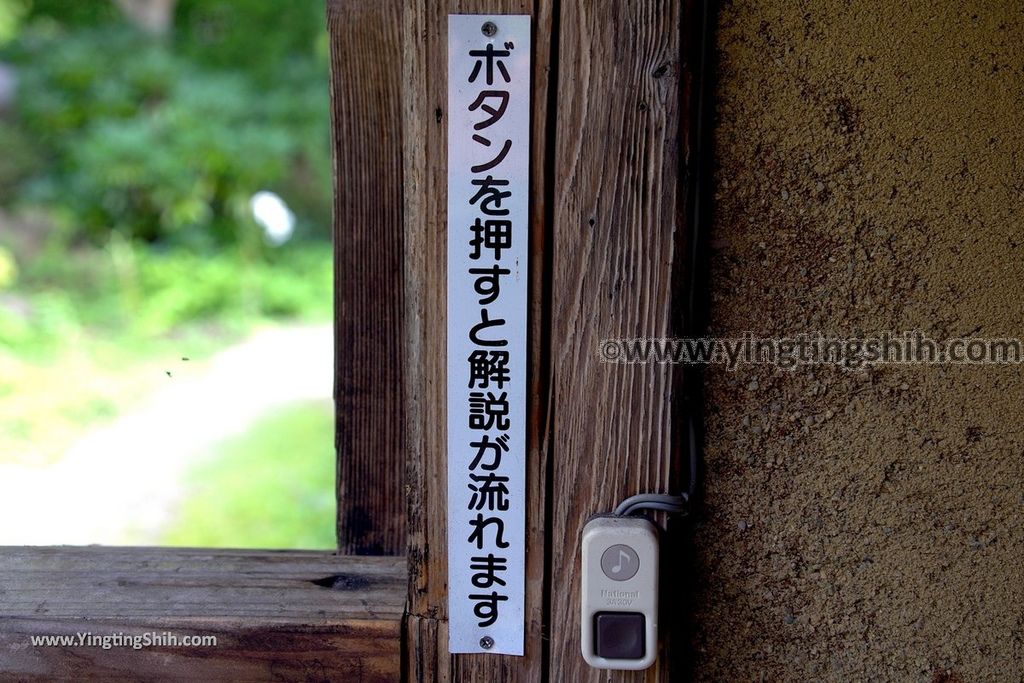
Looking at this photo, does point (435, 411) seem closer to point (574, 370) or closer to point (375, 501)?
point (574, 370)

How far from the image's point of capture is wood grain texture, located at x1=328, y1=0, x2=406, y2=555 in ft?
3.94

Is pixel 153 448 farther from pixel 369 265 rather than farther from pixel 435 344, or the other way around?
pixel 435 344

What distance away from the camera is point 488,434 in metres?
0.98

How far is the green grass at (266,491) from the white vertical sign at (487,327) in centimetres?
270

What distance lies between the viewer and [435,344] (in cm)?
98

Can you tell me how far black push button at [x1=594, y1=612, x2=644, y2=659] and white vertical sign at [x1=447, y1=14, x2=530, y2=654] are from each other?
0.10 meters

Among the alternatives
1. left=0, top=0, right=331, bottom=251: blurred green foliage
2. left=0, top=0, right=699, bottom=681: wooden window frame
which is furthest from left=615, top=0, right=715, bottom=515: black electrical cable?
left=0, top=0, right=331, bottom=251: blurred green foliage

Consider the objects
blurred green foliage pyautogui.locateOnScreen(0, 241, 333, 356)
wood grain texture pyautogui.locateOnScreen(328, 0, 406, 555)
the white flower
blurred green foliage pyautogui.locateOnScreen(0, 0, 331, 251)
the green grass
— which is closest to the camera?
wood grain texture pyautogui.locateOnScreen(328, 0, 406, 555)

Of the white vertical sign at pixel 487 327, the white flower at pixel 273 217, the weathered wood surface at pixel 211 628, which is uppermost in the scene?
the white vertical sign at pixel 487 327

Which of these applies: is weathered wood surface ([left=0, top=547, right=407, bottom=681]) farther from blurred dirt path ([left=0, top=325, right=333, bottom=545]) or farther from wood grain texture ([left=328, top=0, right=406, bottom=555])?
blurred dirt path ([left=0, top=325, right=333, bottom=545])

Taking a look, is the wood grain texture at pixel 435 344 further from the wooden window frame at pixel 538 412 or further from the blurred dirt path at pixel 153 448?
the blurred dirt path at pixel 153 448

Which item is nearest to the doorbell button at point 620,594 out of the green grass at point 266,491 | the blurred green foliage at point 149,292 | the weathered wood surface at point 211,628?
the weathered wood surface at point 211,628

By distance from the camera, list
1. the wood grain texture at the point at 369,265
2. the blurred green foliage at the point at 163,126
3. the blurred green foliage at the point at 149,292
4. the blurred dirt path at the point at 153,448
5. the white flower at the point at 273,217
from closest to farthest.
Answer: the wood grain texture at the point at 369,265
the blurred dirt path at the point at 153,448
the blurred green foliage at the point at 149,292
the white flower at the point at 273,217
the blurred green foliage at the point at 163,126

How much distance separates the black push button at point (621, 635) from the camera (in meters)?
0.94
